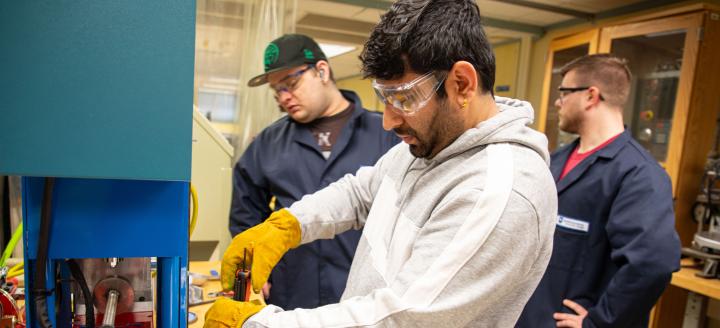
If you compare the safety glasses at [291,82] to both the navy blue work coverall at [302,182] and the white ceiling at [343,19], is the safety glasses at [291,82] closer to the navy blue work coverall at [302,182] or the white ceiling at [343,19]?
the navy blue work coverall at [302,182]

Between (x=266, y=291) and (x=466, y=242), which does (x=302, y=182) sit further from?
(x=466, y=242)

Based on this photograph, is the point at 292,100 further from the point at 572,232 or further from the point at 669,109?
the point at 669,109

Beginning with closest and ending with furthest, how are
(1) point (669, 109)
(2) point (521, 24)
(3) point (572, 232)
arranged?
(3) point (572, 232) < (1) point (669, 109) < (2) point (521, 24)

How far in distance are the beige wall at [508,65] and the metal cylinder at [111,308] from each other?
4.59m

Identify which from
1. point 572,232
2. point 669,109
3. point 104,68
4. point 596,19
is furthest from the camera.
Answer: point 596,19

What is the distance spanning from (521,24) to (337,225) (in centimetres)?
420

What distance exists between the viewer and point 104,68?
0.59m

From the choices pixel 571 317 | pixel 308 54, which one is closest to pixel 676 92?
pixel 571 317

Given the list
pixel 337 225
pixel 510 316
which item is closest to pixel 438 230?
pixel 510 316

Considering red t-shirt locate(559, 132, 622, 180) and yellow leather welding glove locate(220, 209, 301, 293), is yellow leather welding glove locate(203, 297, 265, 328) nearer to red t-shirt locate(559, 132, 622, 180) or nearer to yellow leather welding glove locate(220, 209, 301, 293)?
yellow leather welding glove locate(220, 209, 301, 293)

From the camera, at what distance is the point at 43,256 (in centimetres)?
66

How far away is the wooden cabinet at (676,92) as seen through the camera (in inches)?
106

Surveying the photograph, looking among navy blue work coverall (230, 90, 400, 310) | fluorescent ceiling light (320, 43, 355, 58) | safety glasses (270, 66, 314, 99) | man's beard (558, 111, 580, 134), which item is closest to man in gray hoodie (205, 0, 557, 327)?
navy blue work coverall (230, 90, 400, 310)

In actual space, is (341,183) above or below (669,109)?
below
